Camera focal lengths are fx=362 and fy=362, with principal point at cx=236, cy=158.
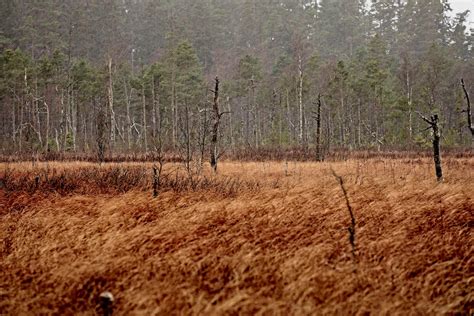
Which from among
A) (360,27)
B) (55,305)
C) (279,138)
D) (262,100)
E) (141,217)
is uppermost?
(360,27)

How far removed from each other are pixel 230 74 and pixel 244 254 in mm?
44894

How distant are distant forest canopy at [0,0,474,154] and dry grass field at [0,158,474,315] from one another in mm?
10794

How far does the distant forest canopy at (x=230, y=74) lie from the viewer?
29.9 metres

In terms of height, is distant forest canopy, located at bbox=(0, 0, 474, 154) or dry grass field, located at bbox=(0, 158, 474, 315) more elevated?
distant forest canopy, located at bbox=(0, 0, 474, 154)

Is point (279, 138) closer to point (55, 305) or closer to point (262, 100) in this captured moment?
point (262, 100)

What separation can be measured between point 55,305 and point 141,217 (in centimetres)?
285

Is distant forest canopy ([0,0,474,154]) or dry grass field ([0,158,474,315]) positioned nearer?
dry grass field ([0,158,474,315])

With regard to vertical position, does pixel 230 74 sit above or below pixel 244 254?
above

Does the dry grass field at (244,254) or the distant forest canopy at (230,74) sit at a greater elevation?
the distant forest canopy at (230,74)

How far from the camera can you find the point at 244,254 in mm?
4668

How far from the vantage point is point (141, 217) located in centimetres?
653

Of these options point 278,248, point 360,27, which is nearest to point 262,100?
point 360,27

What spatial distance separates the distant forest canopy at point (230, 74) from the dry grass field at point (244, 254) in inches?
425

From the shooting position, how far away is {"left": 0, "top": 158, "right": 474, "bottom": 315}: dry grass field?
3670 mm
